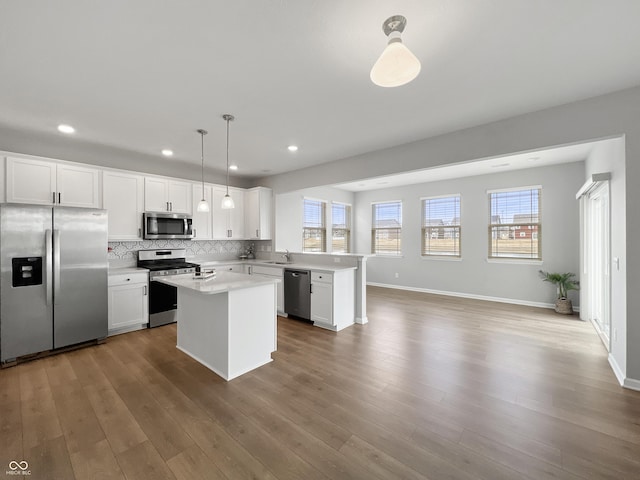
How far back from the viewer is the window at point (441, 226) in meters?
6.54

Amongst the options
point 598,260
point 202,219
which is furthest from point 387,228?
point 202,219

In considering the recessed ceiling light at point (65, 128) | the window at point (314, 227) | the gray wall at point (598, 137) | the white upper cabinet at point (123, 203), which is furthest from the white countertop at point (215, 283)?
the window at point (314, 227)

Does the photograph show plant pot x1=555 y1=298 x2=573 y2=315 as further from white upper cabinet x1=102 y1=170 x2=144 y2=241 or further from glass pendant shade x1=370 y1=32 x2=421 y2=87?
white upper cabinet x1=102 y1=170 x2=144 y2=241

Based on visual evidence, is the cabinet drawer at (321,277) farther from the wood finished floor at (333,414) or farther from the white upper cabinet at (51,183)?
the white upper cabinet at (51,183)

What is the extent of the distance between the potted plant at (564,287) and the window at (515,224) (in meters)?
0.57

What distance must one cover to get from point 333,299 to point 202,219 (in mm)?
2861

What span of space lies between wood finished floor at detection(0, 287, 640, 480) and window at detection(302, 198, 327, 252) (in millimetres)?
3590

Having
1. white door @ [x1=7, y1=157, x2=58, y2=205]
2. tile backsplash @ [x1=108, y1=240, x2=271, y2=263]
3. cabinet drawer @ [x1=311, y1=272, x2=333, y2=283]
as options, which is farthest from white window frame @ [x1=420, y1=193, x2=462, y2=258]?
white door @ [x1=7, y1=157, x2=58, y2=205]

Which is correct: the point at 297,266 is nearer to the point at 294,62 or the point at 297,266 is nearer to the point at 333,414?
the point at 333,414

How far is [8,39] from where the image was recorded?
185cm

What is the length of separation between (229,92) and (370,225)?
19.6ft

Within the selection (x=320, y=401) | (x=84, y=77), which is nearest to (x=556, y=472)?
(x=320, y=401)

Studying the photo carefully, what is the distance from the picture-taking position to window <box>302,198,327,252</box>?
6.88m

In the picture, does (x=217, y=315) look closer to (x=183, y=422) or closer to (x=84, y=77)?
(x=183, y=422)
